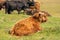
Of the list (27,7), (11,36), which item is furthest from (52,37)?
(27,7)

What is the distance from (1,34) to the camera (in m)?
9.81

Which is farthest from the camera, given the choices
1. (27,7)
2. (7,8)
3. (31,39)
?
(27,7)

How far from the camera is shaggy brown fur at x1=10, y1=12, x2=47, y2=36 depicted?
10008 millimetres

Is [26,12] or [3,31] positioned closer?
[3,31]

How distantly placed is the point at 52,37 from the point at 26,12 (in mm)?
10972

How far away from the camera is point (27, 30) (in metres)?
10.1

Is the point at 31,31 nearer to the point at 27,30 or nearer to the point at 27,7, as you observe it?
the point at 27,30

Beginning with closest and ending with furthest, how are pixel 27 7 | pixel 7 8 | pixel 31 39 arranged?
pixel 31 39
pixel 7 8
pixel 27 7

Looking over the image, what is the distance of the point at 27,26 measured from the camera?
400 inches

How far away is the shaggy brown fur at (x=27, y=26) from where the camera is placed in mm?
10008

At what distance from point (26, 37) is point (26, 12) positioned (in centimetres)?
1080

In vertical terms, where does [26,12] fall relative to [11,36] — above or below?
below

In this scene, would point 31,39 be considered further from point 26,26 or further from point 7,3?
point 7,3

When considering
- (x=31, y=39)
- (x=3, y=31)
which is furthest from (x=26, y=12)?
(x=31, y=39)
